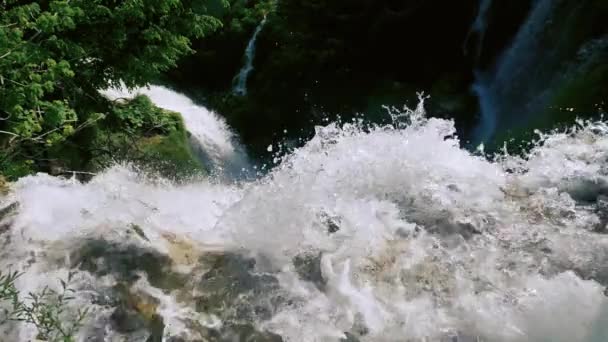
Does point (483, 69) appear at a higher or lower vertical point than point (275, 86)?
higher

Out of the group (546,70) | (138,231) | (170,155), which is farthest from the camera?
(546,70)

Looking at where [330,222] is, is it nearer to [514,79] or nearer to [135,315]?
[135,315]

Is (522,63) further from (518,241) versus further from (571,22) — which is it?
(518,241)

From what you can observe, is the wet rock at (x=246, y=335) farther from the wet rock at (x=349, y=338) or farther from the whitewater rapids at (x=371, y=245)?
the wet rock at (x=349, y=338)

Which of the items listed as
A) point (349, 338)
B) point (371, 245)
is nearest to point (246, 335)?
point (349, 338)

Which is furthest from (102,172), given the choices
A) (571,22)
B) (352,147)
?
(571,22)

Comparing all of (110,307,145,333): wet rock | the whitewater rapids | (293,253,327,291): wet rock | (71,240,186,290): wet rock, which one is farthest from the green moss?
(110,307,145,333): wet rock

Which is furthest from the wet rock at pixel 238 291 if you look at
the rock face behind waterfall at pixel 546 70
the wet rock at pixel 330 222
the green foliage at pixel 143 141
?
the rock face behind waterfall at pixel 546 70
